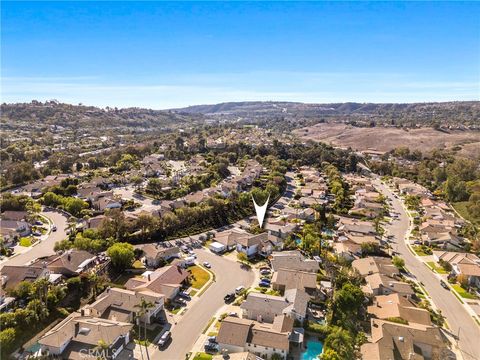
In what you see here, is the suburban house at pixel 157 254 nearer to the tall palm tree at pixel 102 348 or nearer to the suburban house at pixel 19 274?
the suburban house at pixel 19 274

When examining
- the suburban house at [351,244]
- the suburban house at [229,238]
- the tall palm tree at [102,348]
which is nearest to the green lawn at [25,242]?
the suburban house at [229,238]

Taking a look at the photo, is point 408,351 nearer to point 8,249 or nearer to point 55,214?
point 8,249

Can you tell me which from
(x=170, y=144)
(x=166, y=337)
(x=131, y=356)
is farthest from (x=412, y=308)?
(x=170, y=144)

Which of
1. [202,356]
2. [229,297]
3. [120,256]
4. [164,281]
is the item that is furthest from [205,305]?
[120,256]

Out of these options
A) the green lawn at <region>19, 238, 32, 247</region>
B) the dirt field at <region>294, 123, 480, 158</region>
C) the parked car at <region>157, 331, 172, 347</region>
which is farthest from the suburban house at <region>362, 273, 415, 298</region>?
the dirt field at <region>294, 123, 480, 158</region>

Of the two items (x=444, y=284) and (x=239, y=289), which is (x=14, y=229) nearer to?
(x=239, y=289)

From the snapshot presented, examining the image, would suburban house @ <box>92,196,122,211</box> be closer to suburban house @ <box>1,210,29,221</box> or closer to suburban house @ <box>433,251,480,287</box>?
→ suburban house @ <box>1,210,29,221</box>
